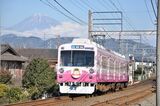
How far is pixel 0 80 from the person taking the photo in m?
40.8

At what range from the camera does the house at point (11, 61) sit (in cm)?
5066

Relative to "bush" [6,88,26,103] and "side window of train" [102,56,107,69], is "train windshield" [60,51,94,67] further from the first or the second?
"bush" [6,88,26,103]

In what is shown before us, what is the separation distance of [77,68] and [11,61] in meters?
27.9

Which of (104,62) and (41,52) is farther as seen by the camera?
(41,52)

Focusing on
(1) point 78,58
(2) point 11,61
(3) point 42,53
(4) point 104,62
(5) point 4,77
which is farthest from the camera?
(3) point 42,53

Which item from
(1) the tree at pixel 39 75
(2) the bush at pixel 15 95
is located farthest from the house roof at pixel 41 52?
(2) the bush at pixel 15 95

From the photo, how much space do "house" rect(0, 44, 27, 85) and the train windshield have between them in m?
23.6

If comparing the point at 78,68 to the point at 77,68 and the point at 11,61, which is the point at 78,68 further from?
the point at 11,61

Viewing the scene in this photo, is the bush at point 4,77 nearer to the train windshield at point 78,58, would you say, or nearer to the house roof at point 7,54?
the house roof at point 7,54

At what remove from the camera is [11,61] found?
5297 centimetres

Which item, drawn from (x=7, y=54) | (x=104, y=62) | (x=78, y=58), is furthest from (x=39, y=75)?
(x=7, y=54)

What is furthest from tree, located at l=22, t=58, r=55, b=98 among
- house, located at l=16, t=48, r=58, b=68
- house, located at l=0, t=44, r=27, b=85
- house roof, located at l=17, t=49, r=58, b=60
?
house roof, located at l=17, t=49, r=58, b=60

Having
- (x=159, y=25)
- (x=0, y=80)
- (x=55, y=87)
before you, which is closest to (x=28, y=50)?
(x=0, y=80)

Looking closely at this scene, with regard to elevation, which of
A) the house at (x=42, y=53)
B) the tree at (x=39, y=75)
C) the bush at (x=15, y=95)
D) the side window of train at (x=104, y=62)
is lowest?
the bush at (x=15, y=95)
